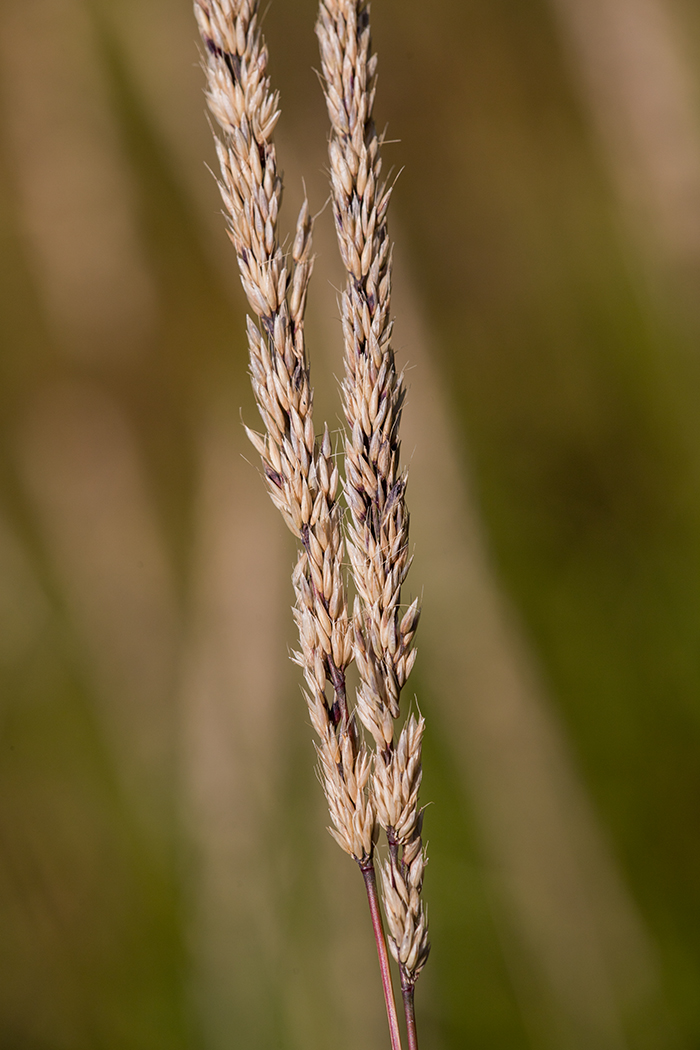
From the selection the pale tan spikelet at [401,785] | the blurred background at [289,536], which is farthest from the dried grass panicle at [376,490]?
the blurred background at [289,536]

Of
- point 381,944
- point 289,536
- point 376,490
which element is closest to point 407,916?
point 381,944

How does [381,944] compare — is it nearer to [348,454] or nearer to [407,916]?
[407,916]

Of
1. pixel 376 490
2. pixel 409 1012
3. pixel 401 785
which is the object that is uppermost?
pixel 376 490

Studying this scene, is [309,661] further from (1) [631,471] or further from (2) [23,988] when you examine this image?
(2) [23,988]

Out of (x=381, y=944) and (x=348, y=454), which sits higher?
(x=348, y=454)

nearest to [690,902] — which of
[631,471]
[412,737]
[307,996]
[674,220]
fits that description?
[307,996]

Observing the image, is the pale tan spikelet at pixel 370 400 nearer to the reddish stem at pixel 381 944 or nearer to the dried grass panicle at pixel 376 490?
the dried grass panicle at pixel 376 490

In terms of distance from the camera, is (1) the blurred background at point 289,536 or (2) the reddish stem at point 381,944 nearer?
(2) the reddish stem at point 381,944
